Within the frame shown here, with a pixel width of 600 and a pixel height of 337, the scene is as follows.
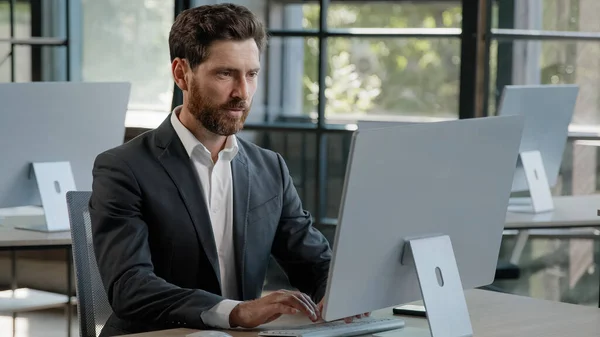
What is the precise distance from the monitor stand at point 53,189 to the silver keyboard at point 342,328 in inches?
58.4

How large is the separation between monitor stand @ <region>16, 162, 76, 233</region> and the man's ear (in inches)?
43.8

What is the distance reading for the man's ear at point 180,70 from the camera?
7.20ft

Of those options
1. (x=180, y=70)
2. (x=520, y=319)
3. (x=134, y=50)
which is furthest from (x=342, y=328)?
(x=134, y=50)

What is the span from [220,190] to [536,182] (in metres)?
1.77

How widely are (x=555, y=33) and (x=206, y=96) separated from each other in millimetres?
2468

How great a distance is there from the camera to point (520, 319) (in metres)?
2.10

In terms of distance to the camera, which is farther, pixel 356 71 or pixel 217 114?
pixel 356 71

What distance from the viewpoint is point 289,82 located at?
15.3 ft

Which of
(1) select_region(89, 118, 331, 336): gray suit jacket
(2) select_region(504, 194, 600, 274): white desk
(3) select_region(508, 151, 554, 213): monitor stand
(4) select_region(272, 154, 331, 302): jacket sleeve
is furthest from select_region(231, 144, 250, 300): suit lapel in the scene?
(3) select_region(508, 151, 554, 213): monitor stand

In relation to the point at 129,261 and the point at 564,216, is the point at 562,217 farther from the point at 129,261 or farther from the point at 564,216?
the point at 129,261

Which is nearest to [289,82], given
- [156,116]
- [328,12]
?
[328,12]

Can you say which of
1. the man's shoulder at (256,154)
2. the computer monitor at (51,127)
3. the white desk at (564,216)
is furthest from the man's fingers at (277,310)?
the white desk at (564,216)

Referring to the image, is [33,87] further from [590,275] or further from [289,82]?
[590,275]

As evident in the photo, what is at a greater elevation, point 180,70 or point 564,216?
point 180,70
